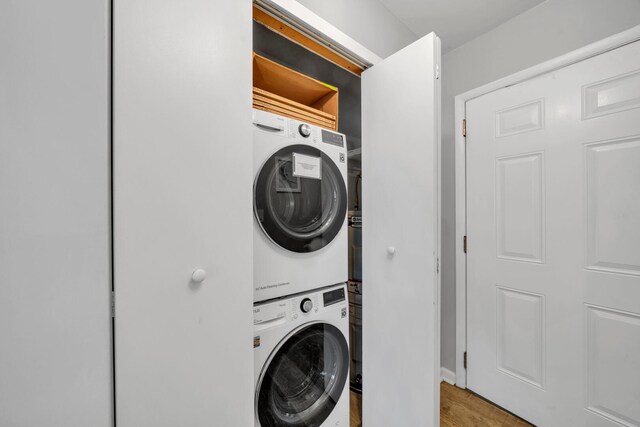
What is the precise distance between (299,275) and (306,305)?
0.45ft

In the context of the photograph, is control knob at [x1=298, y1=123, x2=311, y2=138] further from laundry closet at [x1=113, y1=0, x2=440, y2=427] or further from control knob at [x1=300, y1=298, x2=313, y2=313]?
control knob at [x1=300, y1=298, x2=313, y2=313]

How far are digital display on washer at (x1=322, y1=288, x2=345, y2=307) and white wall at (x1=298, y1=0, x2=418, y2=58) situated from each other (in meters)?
1.39

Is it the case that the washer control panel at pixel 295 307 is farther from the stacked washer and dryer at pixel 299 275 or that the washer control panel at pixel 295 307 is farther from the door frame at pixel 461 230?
the door frame at pixel 461 230

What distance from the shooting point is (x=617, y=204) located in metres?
1.18

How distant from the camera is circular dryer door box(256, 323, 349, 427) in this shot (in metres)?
0.96

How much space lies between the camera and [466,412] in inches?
59.9

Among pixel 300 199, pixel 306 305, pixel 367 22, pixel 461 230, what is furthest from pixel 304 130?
pixel 461 230

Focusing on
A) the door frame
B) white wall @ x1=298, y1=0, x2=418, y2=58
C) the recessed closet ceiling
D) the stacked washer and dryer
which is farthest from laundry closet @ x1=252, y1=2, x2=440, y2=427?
the door frame

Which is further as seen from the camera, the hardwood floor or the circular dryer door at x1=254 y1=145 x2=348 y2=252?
the hardwood floor

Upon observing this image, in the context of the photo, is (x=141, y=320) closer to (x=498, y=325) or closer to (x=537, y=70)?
(x=498, y=325)

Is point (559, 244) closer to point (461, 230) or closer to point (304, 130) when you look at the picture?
point (461, 230)
